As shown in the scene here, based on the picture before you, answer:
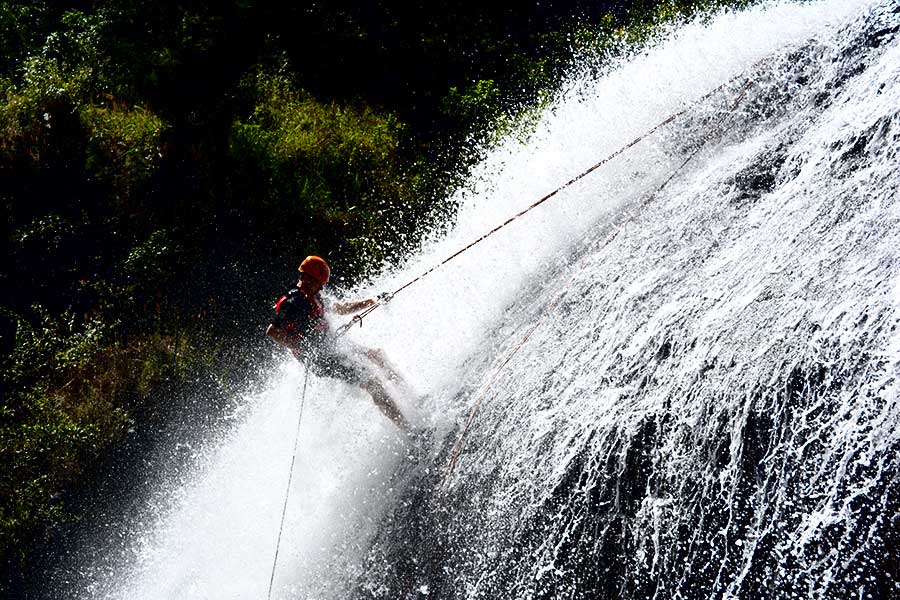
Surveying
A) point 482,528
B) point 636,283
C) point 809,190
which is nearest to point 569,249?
point 636,283

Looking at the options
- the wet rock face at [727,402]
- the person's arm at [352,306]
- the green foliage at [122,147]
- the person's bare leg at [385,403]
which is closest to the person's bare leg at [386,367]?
the person's bare leg at [385,403]

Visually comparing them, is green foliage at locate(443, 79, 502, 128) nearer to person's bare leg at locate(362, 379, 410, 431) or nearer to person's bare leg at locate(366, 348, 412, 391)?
person's bare leg at locate(366, 348, 412, 391)

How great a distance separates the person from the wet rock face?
1306 mm

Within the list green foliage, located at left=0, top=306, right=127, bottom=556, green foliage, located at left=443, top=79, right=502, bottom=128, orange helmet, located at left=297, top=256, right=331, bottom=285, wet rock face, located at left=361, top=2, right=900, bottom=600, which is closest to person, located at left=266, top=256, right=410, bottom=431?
orange helmet, located at left=297, top=256, right=331, bottom=285

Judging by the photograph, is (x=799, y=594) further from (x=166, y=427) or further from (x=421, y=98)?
(x=421, y=98)

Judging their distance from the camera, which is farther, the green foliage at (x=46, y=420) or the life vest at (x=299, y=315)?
the green foliage at (x=46, y=420)

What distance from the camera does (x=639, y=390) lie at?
16.6ft

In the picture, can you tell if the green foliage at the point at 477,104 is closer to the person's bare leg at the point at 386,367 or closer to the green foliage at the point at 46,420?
the person's bare leg at the point at 386,367

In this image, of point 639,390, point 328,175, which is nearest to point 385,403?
point 639,390

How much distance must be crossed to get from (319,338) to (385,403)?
979mm

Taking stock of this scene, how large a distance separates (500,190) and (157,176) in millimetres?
5113

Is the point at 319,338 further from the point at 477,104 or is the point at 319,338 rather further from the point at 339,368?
the point at 477,104

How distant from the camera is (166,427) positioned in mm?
7816

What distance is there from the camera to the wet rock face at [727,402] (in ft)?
13.8
